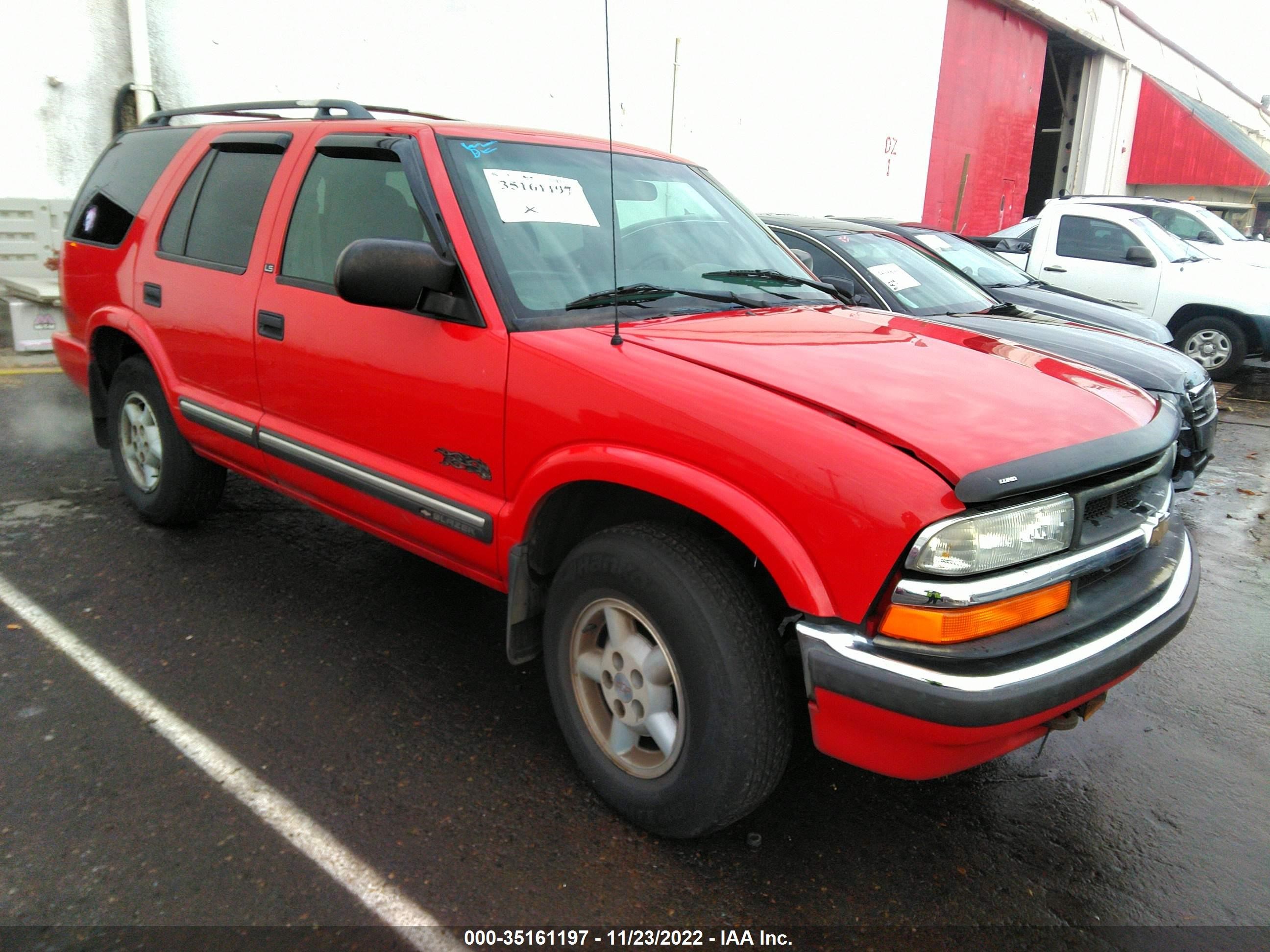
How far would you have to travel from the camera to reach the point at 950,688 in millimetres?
1967

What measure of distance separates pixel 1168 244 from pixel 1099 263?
0.81m

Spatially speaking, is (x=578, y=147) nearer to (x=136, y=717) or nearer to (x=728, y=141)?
(x=136, y=717)

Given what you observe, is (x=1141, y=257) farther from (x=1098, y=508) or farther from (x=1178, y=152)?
(x=1178, y=152)

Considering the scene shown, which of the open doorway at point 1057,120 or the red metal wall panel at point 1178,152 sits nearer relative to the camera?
the open doorway at point 1057,120

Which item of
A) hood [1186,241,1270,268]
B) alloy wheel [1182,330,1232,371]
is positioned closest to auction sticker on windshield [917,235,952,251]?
alloy wheel [1182,330,1232,371]

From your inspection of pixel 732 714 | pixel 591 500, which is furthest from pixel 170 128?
pixel 732 714

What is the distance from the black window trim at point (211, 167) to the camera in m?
3.59

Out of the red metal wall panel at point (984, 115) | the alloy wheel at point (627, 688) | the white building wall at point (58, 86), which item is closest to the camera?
the alloy wheel at point (627, 688)

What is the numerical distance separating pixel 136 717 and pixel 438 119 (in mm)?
2521

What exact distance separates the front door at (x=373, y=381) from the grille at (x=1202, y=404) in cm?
434

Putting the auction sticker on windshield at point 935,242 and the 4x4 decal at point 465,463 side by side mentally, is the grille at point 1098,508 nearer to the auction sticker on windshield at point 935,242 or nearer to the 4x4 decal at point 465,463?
the 4x4 decal at point 465,463

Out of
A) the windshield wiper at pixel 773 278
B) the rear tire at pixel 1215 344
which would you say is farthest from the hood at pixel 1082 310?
the windshield wiper at pixel 773 278

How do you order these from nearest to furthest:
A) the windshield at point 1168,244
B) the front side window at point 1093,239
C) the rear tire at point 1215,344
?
1. the rear tire at point 1215,344
2. the windshield at point 1168,244
3. the front side window at point 1093,239

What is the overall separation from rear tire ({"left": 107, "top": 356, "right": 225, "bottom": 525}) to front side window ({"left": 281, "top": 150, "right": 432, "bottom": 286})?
1.20 m
